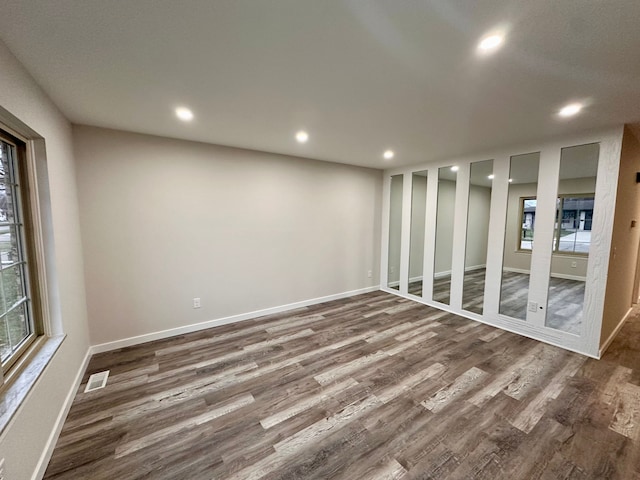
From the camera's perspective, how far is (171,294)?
3270 mm

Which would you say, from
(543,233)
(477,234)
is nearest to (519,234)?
(543,233)

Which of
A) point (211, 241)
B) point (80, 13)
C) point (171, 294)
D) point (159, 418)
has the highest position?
point (80, 13)

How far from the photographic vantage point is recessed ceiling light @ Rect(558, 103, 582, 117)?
2.21 metres

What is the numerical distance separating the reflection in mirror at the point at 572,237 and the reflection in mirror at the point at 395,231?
2397 millimetres

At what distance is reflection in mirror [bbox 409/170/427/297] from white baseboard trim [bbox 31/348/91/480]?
187 inches

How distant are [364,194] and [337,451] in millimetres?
4109

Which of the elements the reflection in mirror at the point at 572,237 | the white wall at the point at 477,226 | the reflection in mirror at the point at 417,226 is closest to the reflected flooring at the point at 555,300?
the reflection in mirror at the point at 572,237

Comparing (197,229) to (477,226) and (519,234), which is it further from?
(519,234)

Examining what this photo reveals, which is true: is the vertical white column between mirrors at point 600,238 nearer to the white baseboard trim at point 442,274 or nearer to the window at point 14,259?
the white baseboard trim at point 442,274

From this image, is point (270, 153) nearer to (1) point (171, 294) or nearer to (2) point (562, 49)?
(1) point (171, 294)

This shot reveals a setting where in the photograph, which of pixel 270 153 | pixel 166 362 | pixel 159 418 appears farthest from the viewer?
pixel 270 153

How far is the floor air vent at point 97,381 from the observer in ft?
7.57

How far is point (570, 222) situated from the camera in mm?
3244

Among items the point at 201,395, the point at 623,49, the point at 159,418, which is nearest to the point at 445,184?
the point at 623,49
